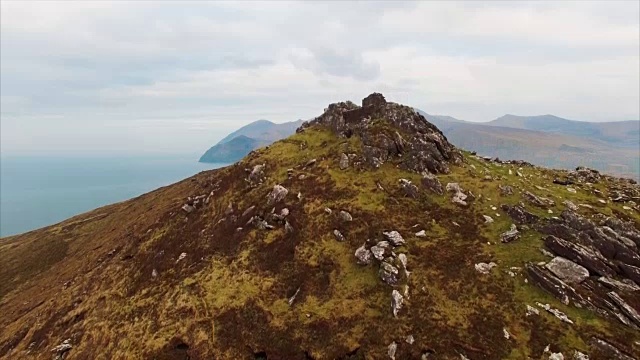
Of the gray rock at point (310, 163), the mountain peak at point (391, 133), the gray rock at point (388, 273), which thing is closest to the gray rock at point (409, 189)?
the mountain peak at point (391, 133)

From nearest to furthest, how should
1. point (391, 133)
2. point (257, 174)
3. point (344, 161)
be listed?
point (344, 161), point (391, 133), point (257, 174)

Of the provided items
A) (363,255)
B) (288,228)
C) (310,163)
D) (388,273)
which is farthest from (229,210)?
(388,273)

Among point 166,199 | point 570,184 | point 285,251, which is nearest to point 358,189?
point 285,251

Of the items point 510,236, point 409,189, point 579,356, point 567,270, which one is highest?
point 409,189

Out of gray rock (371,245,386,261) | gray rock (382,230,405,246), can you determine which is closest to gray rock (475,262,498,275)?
gray rock (382,230,405,246)

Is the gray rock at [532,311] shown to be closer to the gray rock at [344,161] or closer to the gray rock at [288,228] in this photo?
the gray rock at [288,228]

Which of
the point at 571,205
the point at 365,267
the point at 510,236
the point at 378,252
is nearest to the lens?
the point at 510,236

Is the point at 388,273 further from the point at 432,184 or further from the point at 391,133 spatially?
the point at 391,133
